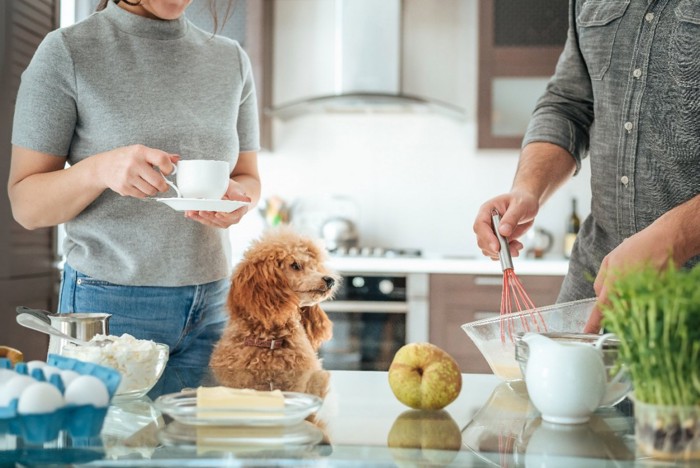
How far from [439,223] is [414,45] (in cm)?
90

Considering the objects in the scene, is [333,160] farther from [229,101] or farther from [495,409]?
[495,409]

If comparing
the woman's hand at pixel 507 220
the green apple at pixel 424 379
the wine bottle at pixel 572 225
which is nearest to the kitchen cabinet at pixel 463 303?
the wine bottle at pixel 572 225

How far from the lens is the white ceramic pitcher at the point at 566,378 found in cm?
87

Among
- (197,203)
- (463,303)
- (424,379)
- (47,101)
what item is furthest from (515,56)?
(424,379)

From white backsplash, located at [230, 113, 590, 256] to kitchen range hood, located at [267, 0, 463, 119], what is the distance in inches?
4.1

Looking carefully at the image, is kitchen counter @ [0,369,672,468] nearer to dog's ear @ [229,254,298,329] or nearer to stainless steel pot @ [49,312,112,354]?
stainless steel pot @ [49,312,112,354]

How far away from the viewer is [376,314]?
3.31m

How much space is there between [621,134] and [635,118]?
0.13 feet

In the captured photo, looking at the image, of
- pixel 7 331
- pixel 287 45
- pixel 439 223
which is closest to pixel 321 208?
pixel 439 223

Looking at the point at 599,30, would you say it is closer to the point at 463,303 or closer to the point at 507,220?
the point at 507,220

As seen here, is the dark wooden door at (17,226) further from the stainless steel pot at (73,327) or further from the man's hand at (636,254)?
the man's hand at (636,254)

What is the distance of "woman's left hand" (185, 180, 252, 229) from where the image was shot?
1.35 m

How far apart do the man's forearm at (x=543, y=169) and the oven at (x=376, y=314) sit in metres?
1.69

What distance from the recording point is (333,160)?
12.9 feet
